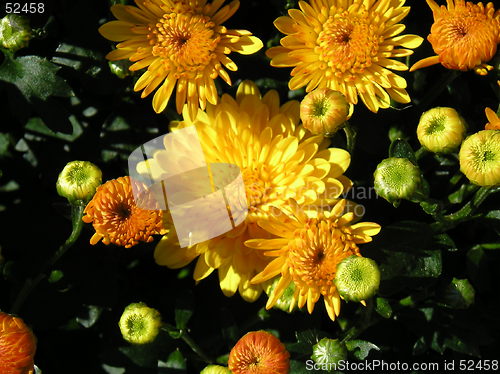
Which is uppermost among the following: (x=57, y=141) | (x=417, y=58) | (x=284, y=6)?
(x=284, y=6)

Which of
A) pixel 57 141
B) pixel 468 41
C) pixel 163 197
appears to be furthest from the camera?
pixel 57 141

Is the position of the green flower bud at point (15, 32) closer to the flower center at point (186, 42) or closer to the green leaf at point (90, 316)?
the flower center at point (186, 42)

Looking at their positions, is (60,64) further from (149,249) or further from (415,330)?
(415,330)

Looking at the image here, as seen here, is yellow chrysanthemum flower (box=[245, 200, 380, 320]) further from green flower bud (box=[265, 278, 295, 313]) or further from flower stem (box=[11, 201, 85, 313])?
flower stem (box=[11, 201, 85, 313])

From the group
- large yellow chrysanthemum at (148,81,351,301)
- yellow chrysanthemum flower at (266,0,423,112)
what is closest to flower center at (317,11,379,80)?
yellow chrysanthemum flower at (266,0,423,112)

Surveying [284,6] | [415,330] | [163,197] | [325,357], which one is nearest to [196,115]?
[163,197]

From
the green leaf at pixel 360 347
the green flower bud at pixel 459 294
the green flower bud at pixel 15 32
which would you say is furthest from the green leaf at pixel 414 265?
the green flower bud at pixel 15 32
